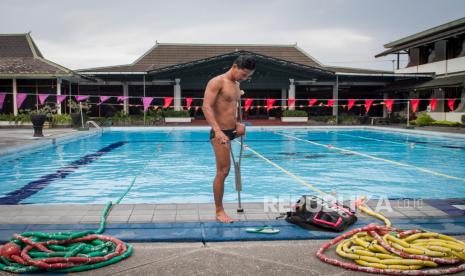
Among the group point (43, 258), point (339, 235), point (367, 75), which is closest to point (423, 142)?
point (367, 75)

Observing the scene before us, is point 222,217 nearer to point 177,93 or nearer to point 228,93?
point 228,93

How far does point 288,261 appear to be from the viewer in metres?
3.59

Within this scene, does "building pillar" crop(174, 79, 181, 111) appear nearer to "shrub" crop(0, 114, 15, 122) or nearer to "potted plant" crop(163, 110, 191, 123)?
"potted plant" crop(163, 110, 191, 123)

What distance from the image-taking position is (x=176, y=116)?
100 ft

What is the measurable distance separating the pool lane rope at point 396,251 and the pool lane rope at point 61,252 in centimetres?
176

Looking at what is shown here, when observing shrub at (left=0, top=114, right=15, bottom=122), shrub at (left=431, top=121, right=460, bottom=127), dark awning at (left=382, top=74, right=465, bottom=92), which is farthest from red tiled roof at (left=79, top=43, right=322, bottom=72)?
shrub at (left=431, top=121, right=460, bottom=127)

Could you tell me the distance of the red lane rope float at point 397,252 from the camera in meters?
3.37

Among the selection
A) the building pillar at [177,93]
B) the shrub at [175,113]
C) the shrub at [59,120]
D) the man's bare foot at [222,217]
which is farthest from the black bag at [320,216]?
the building pillar at [177,93]

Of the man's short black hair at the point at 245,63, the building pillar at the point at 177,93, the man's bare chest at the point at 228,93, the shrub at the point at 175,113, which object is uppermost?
the building pillar at the point at 177,93

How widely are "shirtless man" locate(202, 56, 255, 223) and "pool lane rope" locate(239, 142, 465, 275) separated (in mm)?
1340

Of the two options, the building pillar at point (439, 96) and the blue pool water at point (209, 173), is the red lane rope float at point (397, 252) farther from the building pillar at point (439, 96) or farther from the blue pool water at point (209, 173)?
the building pillar at point (439, 96)

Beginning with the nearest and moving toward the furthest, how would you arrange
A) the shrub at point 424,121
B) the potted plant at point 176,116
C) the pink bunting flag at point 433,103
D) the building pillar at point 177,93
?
the pink bunting flag at point 433,103, the shrub at point 424,121, the potted plant at point 176,116, the building pillar at point 177,93

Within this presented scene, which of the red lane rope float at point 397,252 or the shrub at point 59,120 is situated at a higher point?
the shrub at point 59,120

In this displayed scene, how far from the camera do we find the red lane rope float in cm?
337
